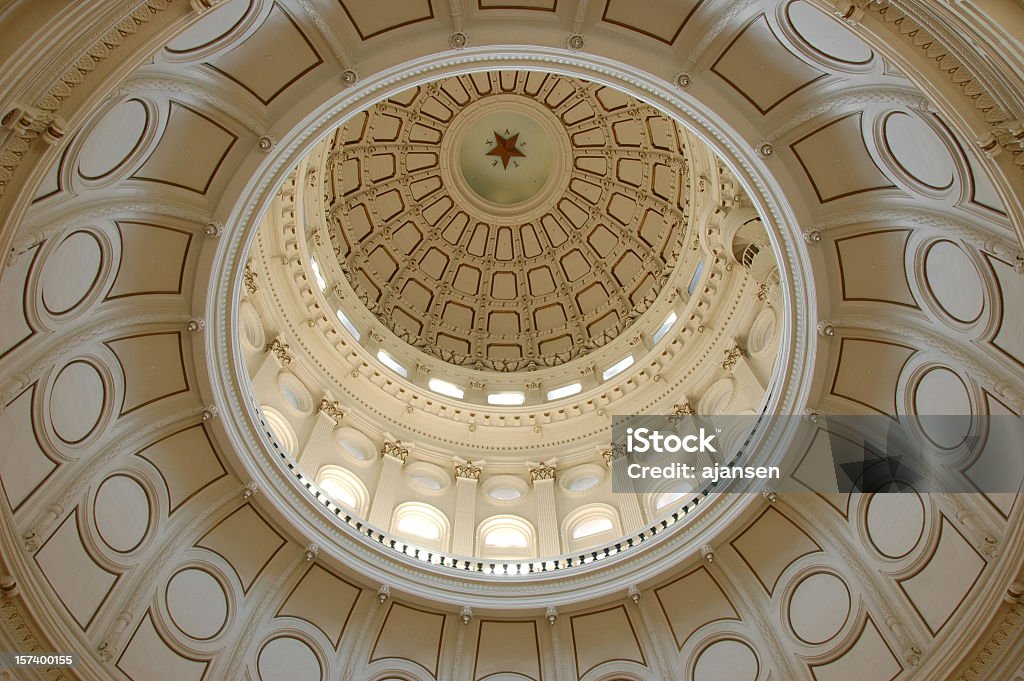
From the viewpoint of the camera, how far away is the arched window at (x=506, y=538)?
22.0m

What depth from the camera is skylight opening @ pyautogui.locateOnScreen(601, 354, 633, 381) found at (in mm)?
28297

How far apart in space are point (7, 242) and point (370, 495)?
14071 millimetres

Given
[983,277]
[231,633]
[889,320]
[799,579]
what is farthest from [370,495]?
[983,277]

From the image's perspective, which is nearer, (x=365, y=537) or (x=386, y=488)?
(x=365, y=537)

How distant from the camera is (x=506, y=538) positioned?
22688 millimetres

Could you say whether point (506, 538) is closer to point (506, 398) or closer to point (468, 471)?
point (468, 471)

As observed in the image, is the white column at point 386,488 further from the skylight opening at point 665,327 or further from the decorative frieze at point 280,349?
the skylight opening at point 665,327

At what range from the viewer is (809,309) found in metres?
16.1

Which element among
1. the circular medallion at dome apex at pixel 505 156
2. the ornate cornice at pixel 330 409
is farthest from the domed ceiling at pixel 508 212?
the ornate cornice at pixel 330 409

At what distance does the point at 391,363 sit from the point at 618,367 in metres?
8.81

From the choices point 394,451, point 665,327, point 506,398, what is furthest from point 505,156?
Answer: point 394,451

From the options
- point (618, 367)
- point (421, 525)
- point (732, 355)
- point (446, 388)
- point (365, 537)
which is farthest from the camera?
point (446, 388)

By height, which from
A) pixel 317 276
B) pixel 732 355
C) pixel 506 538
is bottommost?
pixel 506 538

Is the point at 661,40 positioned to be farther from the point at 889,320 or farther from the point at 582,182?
the point at 582,182
